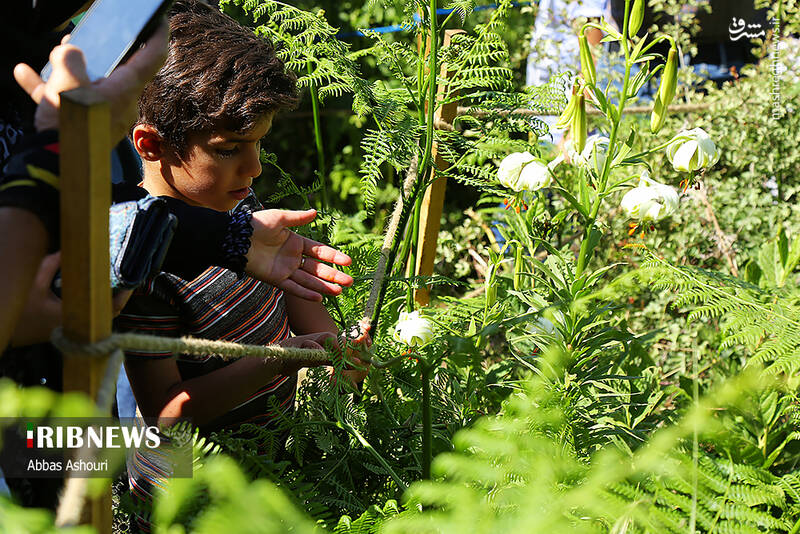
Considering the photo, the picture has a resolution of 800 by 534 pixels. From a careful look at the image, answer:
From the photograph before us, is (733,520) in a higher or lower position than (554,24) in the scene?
lower

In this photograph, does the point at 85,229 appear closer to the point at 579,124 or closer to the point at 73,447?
the point at 73,447

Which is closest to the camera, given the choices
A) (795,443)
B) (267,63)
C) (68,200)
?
(68,200)

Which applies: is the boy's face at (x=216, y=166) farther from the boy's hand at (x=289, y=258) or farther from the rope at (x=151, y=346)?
the rope at (x=151, y=346)

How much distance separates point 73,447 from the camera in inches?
26.6

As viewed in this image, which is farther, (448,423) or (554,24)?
(554,24)

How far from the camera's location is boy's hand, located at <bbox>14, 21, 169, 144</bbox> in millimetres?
594

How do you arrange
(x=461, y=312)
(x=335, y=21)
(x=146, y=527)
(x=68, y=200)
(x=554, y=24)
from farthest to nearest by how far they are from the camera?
(x=335, y=21), (x=554, y=24), (x=461, y=312), (x=146, y=527), (x=68, y=200)

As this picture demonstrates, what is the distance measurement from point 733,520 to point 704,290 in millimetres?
481

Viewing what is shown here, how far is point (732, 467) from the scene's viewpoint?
851 mm

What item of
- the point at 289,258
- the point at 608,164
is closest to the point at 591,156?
the point at 608,164

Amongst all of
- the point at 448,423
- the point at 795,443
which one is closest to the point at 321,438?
the point at 448,423

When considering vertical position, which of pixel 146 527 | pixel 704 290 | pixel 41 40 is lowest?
pixel 146 527

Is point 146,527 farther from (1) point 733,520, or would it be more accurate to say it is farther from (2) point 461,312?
(1) point 733,520

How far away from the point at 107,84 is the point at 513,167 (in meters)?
0.84
